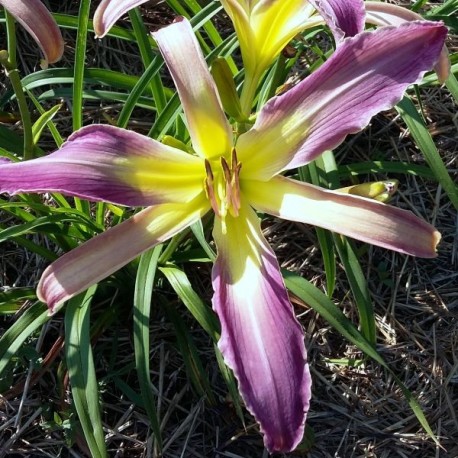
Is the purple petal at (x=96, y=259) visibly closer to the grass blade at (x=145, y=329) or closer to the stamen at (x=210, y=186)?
the stamen at (x=210, y=186)

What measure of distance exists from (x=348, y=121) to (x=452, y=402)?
90cm

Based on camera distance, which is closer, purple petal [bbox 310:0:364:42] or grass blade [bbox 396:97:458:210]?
purple petal [bbox 310:0:364:42]

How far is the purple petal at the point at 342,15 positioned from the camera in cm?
106

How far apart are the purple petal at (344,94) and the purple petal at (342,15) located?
0.04 metres

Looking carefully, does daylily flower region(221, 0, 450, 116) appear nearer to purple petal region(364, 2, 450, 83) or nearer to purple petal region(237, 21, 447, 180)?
purple petal region(364, 2, 450, 83)

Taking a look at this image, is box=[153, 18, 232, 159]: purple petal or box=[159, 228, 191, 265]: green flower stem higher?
box=[153, 18, 232, 159]: purple petal

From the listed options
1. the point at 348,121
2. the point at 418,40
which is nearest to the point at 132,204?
the point at 348,121

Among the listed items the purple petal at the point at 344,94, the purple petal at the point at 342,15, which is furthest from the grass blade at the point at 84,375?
the purple petal at the point at 342,15

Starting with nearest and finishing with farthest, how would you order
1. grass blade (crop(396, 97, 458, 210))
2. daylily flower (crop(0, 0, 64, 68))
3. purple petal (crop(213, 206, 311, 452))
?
purple petal (crop(213, 206, 311, 452)), daylily flower (crop(0, 0, 64, 68)), grass blade (crop(396, 97, 458, 210))

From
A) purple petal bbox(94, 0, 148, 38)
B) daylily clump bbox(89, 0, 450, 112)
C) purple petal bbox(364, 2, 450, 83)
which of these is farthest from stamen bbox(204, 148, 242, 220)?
purple petal bbox(364, 2, 450, 83)

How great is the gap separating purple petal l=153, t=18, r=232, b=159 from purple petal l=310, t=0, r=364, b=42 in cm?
19

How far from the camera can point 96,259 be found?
1051mm

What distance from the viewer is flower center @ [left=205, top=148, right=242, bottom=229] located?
113 cm

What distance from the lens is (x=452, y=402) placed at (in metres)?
1.69
